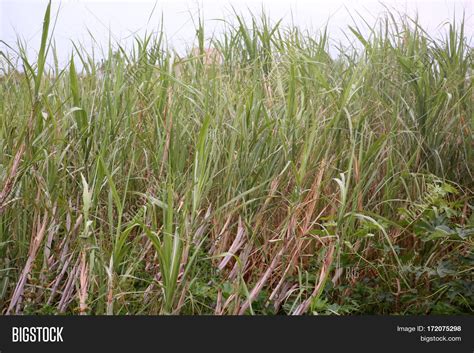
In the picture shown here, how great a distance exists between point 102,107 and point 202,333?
0.97 meters

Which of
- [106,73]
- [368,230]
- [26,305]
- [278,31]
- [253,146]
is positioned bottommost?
[26,305]

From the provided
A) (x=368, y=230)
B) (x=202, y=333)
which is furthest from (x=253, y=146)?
(x=202, y=333)

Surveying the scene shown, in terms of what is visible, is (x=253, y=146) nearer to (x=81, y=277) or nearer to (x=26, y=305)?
(x=81, y=277)

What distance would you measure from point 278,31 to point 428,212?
1.23 metres

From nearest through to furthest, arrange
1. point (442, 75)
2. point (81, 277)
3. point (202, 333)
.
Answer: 1. point (202, 333)
2. point (81, 277)
3. point (442, 75)

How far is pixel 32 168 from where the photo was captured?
239 cm

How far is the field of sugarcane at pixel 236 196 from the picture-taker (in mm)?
2223

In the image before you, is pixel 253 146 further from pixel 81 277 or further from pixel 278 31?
pixel 278 31

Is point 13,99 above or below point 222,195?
above

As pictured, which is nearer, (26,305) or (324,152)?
(26,305)

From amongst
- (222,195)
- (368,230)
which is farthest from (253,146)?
(368,230)

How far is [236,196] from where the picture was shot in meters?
2.34

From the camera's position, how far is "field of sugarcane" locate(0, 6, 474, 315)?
2.22 metres

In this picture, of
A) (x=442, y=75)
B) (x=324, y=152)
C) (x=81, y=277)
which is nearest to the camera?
(x=81, y=277)
